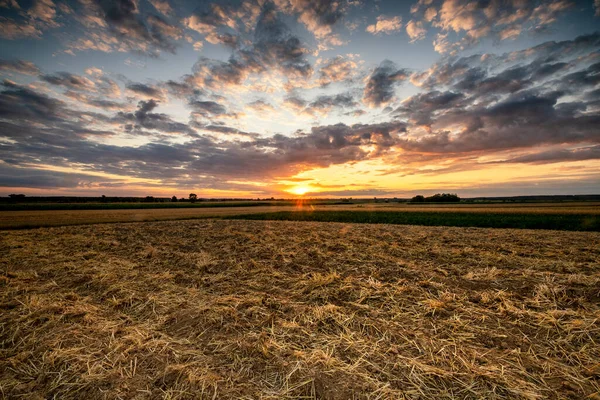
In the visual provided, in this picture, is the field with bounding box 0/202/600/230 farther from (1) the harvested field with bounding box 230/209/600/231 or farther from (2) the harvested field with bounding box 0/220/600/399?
(2) the harvested field with bounding box 0/220/600/399

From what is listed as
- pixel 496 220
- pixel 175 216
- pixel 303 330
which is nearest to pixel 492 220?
pixel 496 220

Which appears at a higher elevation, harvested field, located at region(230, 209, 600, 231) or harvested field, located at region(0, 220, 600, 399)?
harvested field, located at region(0, 220, 600, 399)

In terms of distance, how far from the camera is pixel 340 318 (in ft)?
14.7

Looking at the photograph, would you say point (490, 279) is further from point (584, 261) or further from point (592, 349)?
point (584, 261)

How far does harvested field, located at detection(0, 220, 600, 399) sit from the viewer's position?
2934 millimetres

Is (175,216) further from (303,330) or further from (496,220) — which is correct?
(496,220)

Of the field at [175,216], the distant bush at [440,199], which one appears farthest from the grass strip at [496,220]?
the distant bush at [440,199]

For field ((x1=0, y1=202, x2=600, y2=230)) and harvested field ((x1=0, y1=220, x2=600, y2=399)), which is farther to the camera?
field ((x1=0, y1=202, x2=600, y2=230))

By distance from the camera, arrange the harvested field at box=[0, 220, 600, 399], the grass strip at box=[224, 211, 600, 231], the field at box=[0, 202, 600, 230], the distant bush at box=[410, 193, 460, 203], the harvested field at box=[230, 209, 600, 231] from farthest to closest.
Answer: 1. the distant bush at box=[410, 193, 460, 203]
2. the field at box=[0, 202, 600, 230]
3. the harvested field at box=[230, 209, 600, 231]
4. the grass strip at box=[224, 211, 600, 231]
5. the harvested field at box=[0, 220, 600, 399]

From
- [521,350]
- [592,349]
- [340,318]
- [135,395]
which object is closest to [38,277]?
[135,395]

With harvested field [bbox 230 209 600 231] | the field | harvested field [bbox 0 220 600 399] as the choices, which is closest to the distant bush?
the field

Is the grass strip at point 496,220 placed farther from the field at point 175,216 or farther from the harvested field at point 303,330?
the harvested field at point 303,330

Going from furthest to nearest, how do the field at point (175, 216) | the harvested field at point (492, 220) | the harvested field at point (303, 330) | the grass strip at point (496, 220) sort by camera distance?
the field at point (175, 216) < the harvested field at point (492, 220) < the grass strip at point (496, 220) < the harvested field at point (303, 330)

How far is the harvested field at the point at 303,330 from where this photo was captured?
9.62ft
